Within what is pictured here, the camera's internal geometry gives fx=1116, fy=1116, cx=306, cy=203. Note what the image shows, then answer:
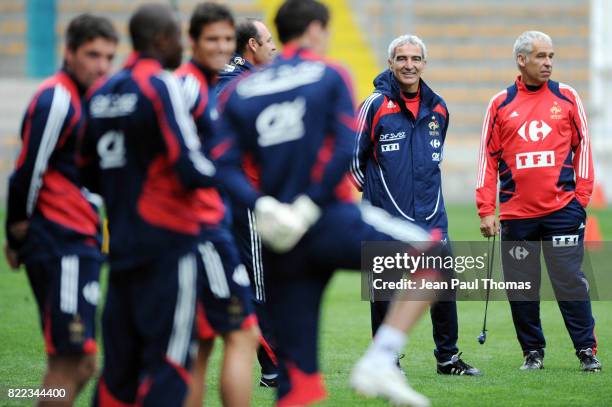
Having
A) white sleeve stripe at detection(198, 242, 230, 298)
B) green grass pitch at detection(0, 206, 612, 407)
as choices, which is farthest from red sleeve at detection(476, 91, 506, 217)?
white sleeve stripe at detection(198, 242, 230, 298)

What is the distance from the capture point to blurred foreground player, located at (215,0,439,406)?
4938 millimetres

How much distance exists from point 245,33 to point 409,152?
1514 mm

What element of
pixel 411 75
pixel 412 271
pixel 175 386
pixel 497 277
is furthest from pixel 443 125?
pixel 175 386

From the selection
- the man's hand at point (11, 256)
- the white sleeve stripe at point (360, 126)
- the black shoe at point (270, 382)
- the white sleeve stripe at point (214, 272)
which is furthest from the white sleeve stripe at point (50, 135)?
the white sleeve stripe at point (360, 126)

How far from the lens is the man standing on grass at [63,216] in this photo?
5.41m

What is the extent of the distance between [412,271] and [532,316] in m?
3.72

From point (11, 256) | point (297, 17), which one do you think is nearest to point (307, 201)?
point (297, 17)

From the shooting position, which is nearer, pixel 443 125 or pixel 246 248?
pixel 246 248

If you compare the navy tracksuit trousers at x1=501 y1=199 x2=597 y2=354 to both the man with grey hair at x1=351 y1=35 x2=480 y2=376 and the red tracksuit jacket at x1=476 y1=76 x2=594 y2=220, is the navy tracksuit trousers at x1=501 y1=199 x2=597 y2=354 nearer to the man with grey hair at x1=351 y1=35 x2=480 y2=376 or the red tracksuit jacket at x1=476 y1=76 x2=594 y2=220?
the red tracksuit jacket at x1=476 y1=76 x2=594 y2=220

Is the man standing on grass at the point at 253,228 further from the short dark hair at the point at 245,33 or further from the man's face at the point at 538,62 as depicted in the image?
the man's face at the point at 538,62

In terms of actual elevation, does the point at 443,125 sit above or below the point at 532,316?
above

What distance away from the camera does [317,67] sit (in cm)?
502

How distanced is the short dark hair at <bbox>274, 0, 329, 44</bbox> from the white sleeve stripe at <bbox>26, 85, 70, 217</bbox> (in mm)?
1148

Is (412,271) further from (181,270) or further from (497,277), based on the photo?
(497,277)
